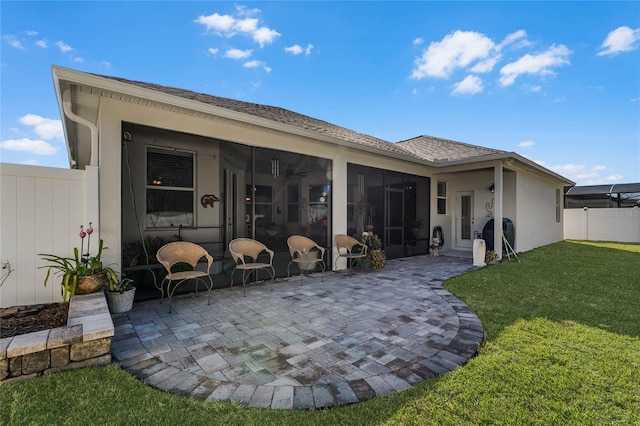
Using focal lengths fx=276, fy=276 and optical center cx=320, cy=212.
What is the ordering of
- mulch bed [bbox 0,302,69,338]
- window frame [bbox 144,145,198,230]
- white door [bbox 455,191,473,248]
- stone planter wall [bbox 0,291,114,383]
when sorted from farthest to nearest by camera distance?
white door [bbox 455,191,473,248] < window frame [bbox 144,145,198,230] < mulch bed [bbox 0,302,69,338] < stone planter wall [bbox 0,291,114,383]

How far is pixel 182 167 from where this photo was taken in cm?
594

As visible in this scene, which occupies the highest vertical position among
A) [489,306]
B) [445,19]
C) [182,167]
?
[445,19]

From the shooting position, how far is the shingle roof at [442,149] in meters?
9.09

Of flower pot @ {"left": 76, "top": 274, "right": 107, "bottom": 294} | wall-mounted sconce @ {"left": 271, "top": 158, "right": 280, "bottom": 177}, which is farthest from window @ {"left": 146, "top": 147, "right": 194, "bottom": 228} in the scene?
flower pot @ {"left": 76, "top": 274, "right": 107, "bottom": 294}

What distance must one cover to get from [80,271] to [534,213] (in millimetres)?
13465

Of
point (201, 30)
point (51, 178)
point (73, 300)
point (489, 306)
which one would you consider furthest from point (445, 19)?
point (73, 300)

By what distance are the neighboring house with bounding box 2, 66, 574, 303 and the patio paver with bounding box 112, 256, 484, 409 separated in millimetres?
1535

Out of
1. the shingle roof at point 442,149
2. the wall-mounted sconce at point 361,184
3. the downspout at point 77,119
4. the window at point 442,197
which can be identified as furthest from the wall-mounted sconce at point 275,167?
the window at point 442,197

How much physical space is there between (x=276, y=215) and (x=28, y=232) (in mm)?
3823

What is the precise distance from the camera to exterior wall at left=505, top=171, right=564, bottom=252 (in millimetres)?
9375

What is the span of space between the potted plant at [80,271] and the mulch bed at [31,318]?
0.19 m

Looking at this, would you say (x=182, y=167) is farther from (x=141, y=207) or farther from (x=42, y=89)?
(x=42, y=89)

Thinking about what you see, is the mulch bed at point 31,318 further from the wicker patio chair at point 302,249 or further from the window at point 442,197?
the window at point 442,197

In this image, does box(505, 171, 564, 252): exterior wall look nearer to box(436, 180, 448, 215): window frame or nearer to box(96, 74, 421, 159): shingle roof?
box(436, 180, 448, 215): window frame
